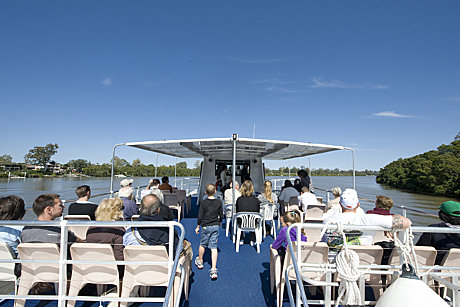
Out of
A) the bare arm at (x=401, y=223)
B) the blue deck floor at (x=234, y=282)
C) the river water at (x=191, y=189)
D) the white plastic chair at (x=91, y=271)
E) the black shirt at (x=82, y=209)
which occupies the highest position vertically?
the bare arm at (x=401, y=223)

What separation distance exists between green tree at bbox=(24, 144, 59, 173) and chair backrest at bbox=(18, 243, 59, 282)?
3549 inches

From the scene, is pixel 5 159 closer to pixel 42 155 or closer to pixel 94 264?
pixel 42 155

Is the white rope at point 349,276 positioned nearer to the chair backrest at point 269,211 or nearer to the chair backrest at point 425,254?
the chair backrest at point 425,254

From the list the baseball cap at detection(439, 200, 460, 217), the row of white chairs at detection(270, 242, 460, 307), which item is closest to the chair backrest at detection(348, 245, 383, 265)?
the row of white chairs at detection(270, 242, 460, 307)

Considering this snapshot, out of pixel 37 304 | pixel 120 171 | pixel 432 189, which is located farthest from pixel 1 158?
pixel 432 189

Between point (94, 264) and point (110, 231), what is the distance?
0.38 meters

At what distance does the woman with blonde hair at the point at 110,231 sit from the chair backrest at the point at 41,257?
0.32 metres

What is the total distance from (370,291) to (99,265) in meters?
2.81

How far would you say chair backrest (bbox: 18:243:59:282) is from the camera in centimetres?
185

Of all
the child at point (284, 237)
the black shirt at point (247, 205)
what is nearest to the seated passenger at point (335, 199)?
the black shirt at point (247, 205)

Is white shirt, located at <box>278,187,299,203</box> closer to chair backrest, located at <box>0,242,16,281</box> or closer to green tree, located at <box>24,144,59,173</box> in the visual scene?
chair backrest, located at <box>0,242,16,281</box>

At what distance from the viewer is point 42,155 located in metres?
74.4

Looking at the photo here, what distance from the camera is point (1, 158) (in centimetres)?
7038

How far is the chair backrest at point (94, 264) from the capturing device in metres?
1.88
